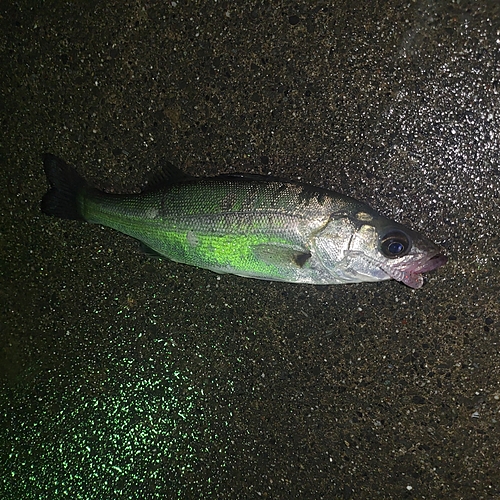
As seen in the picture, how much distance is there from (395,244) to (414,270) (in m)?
0.19

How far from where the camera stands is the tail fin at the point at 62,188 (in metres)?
2.53

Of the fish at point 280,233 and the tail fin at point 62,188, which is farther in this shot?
the tail fin at point 62,188

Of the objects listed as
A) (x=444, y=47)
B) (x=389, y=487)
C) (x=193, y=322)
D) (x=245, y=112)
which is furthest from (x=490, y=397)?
(x=245, y=112)

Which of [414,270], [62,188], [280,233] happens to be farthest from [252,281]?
[62,188]

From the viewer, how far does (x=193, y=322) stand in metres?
2.73

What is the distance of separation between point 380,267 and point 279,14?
5.49 ft

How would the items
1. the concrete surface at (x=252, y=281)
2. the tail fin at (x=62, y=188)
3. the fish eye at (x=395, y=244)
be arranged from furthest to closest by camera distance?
the tail fin at (x=62, y=188)
the concrete surface at (x=252, y=281)
the fish eye at (x=395, y=244)

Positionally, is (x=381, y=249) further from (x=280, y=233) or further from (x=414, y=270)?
(x=280, y=233)

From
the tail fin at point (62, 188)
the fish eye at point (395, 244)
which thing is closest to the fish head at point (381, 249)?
the fish eye at point (395, 244)

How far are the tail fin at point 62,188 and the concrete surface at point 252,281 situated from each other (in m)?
0.16

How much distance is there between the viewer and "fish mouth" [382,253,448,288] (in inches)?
81.9

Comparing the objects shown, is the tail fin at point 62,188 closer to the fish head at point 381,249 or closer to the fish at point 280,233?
the fish at point 280,233

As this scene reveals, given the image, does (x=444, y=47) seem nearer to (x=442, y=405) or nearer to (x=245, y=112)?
(x=245, y=112)

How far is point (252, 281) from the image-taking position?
2646mm
